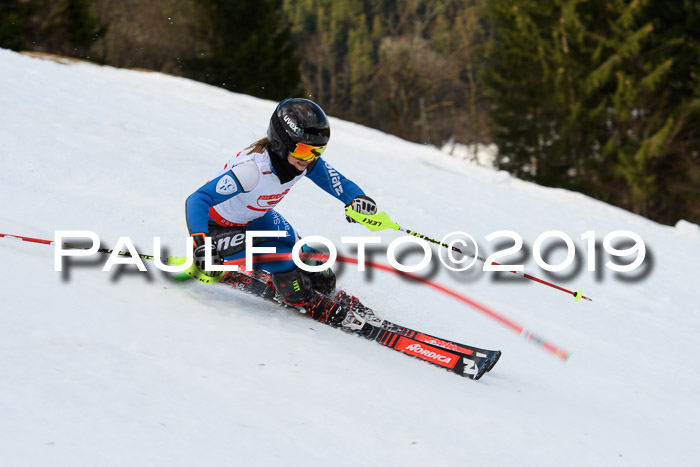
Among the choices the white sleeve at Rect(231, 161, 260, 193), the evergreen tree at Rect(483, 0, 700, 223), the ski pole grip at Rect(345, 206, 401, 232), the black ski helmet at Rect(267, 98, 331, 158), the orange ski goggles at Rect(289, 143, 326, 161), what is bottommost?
the ski pole grip at Rect(345, 206, 401, 232)

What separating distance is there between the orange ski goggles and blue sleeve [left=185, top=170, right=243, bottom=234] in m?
0.37

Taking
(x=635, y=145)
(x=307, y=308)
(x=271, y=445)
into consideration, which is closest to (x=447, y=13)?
(x=635, y=145)

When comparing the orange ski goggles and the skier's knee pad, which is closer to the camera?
the orange ski goggles

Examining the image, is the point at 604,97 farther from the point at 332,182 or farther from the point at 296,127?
the point at 296,127

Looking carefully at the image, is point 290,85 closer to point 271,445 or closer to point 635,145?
point 635,145

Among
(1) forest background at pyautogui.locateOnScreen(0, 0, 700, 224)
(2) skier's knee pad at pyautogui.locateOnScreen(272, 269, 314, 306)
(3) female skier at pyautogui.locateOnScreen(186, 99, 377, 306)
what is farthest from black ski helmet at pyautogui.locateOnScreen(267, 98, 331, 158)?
(1) forest background at pyautogui.locateOnScreen(0, 0, 700, 224)

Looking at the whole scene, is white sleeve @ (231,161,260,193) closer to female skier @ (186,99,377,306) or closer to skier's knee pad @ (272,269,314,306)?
female skier @ (186,99,377,306)

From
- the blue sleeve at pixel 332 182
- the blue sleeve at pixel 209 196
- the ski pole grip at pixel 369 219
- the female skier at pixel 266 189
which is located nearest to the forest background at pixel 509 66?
the blue sleeve at pixel 332 182

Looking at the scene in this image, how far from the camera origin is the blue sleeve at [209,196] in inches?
138

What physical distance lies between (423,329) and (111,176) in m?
3.48

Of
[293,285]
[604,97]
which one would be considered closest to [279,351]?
[293,285]

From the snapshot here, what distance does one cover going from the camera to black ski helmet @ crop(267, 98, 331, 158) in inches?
144

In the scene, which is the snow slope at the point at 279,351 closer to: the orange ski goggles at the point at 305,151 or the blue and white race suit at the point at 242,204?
the blue and white race suit at the point at 242,204

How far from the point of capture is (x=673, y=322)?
5.72m
